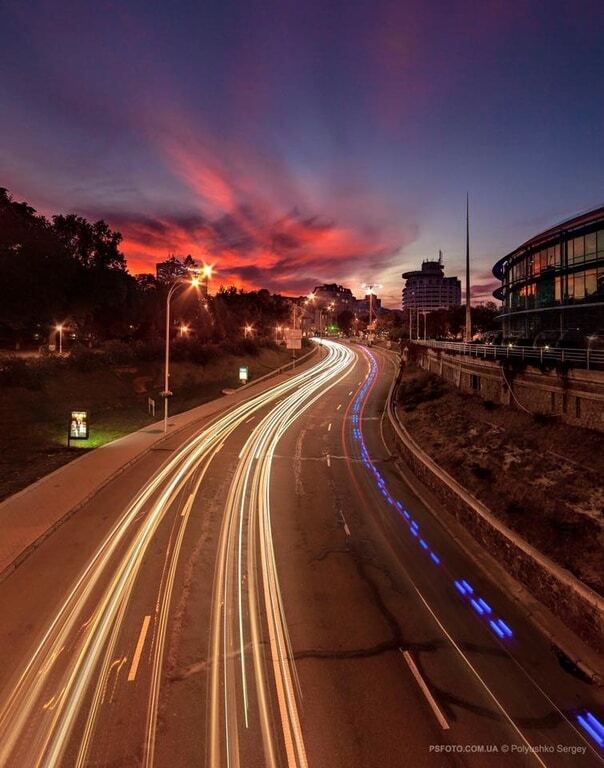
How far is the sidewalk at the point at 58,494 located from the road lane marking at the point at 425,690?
9.45 m

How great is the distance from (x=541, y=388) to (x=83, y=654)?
1920cm

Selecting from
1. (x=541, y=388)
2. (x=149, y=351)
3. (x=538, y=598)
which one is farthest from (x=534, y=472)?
(x=149, y=351)

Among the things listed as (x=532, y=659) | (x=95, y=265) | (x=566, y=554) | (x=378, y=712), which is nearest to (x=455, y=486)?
(x=566, y=554)

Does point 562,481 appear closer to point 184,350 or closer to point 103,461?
point 103,461

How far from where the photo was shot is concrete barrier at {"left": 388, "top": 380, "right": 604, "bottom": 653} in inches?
348

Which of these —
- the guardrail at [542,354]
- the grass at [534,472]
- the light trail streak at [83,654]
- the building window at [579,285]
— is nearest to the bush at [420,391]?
the guardrail at [542,354]

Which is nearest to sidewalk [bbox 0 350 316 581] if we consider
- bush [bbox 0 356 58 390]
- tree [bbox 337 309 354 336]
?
bush [bbox 0 356 58 390]

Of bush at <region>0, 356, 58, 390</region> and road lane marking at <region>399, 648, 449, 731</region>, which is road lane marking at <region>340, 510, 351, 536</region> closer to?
road lane marking at <region>399, 648, 449, 731</region>

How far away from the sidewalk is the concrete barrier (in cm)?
1274

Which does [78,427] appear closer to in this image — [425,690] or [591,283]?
[425,690]

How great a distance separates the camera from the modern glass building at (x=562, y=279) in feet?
133

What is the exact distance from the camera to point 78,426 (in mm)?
23469

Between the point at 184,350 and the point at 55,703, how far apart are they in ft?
149

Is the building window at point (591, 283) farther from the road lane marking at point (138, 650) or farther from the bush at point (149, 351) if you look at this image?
the road lane marking at point (138, 650)
